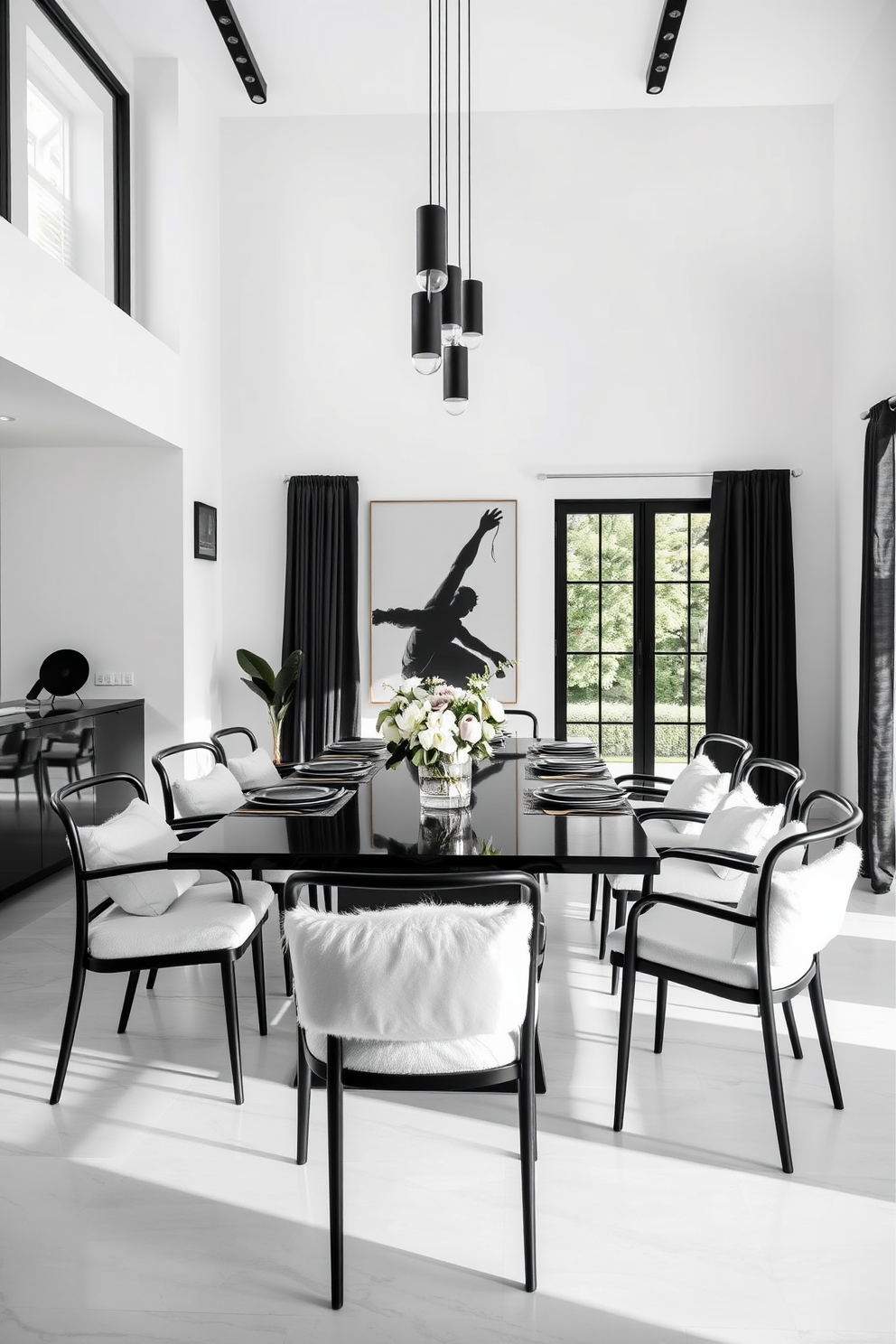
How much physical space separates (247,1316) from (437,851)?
1020 millimetres

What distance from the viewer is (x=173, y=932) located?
269 cm

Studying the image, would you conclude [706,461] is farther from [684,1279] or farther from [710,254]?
[684,1279]

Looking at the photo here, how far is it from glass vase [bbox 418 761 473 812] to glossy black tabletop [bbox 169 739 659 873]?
4cm

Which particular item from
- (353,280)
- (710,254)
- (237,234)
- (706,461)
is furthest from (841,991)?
(237,234)

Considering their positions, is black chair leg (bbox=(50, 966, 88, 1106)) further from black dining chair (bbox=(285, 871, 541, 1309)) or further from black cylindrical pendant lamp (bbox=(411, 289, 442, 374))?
black cylindrical pendant lamp (bbox=(411, 289, 442, 374))

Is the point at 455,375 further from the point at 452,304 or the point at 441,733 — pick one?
the point at 441,733

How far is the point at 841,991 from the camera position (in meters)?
3.46

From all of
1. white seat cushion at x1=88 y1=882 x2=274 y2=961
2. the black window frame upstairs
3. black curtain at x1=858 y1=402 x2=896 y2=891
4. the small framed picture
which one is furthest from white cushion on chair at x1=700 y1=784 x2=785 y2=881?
the black window frame upstairs

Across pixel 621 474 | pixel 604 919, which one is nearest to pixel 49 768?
pixel 604 919

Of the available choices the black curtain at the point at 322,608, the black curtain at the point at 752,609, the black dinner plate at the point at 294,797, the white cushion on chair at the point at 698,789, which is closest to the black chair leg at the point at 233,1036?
the black dinner plate at the point at 294,797

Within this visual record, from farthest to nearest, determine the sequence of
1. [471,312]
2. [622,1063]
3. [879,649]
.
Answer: [879,649]
[471,312]
[622,1063]

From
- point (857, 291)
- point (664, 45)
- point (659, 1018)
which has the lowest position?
point (659, 1018)

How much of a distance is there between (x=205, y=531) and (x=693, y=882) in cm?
393

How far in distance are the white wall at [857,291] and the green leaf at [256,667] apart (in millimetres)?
3591
